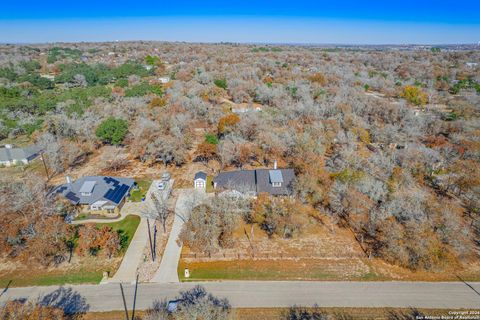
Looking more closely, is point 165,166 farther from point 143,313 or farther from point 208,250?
point 143,313

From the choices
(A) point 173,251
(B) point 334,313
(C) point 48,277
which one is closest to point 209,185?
(A) point 173,251

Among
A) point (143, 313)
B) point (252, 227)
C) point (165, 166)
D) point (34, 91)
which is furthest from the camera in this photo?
point (34, 91)

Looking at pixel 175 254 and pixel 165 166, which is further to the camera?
pixel 165 166

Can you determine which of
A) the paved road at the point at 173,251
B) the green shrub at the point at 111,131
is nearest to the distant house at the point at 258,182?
the paved road at the point at 173,251

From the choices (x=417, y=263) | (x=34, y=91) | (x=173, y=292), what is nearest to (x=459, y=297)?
(x=417, y=263)

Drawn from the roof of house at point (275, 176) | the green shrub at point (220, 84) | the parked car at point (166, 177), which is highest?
the green shrub at point (220, 84)

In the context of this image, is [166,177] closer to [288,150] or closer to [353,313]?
[288,150]

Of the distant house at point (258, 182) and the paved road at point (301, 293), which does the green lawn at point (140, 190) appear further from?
the paved road at point (301, 293)
